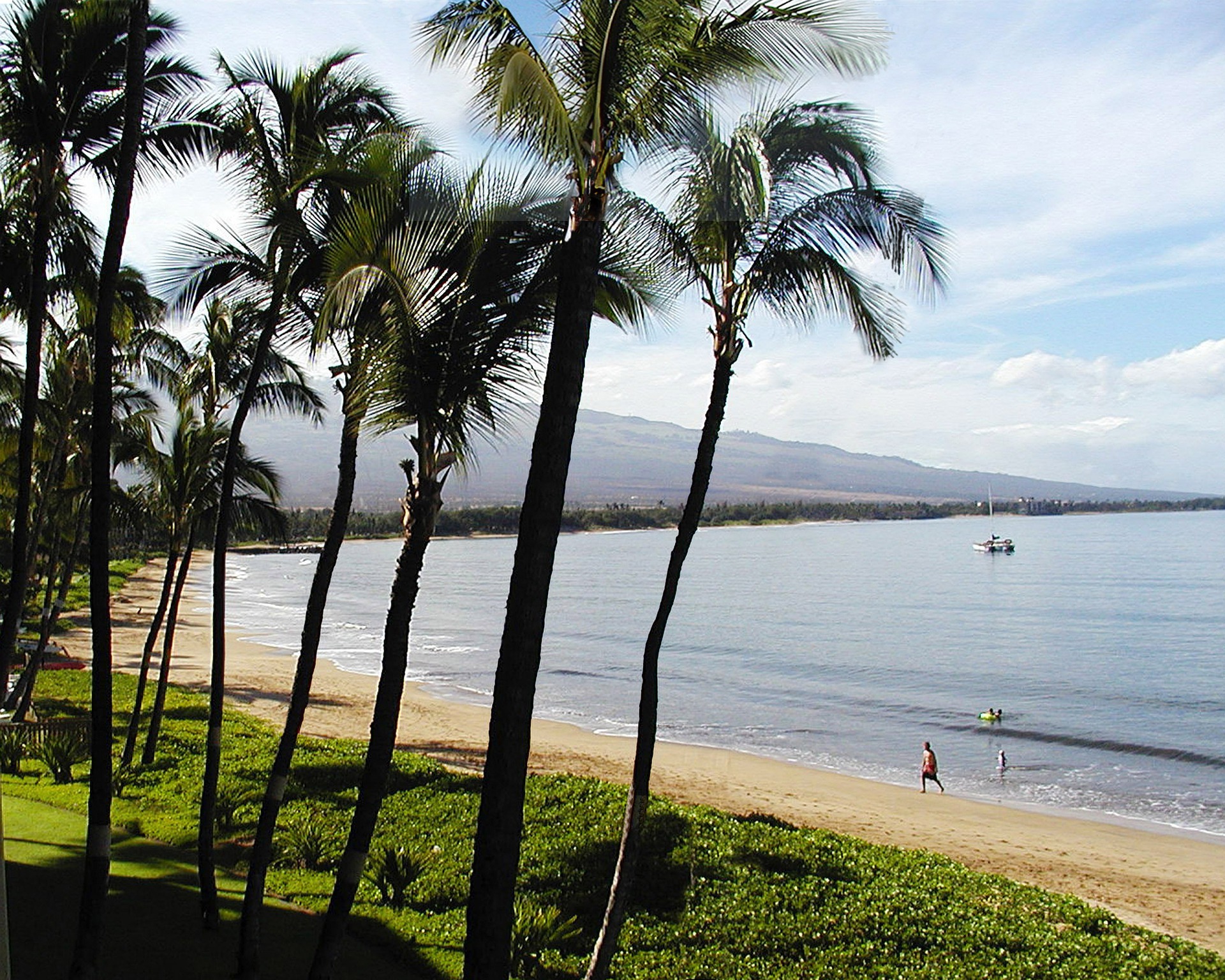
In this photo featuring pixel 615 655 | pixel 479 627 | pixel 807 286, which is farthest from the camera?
pixel 479 627

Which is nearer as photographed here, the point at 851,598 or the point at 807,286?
the point at 807,286

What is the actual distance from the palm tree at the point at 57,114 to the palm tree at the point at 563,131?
3.54 meters

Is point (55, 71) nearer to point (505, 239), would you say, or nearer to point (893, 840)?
point (505, 239)

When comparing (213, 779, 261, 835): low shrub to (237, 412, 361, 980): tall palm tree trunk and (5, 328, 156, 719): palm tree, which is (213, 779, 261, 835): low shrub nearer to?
(237, 412, 361, 980): tall palm tree trunk

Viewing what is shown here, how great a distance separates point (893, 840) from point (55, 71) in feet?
50.2

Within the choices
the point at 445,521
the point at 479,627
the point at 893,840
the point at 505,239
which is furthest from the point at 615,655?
the point at 445,521

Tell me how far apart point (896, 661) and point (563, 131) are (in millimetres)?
38413

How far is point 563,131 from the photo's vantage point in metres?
4.92

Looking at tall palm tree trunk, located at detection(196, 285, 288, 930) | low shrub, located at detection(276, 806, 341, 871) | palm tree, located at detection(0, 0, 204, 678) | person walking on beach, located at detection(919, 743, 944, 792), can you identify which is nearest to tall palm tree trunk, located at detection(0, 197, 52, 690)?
palm tree, located at detection(0, 0, 204, 678)

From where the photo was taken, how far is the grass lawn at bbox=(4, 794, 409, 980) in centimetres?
682

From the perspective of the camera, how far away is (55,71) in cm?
773

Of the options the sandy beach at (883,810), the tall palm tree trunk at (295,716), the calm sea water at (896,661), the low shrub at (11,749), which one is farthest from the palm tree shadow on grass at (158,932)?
the calm sea water at (896,661)

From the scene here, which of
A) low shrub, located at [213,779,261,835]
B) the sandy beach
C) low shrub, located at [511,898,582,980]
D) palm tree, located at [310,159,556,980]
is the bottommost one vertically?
the sandy beach

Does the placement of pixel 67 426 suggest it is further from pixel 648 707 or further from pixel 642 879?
pixel 648 707
